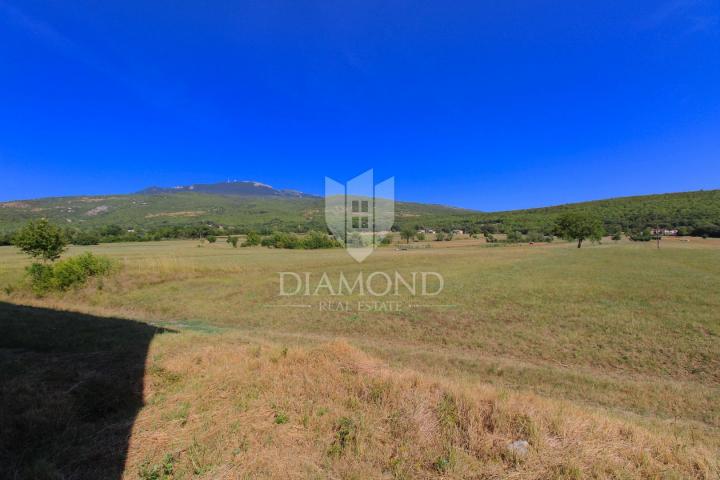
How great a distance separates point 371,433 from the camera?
4.11m

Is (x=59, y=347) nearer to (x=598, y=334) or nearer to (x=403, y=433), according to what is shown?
(x=403, y=433)

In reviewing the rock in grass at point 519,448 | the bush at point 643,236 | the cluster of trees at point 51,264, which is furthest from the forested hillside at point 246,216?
the rock in grass at point 519,448

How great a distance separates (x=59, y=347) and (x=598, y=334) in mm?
16324

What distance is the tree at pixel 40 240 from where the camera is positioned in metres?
22.4

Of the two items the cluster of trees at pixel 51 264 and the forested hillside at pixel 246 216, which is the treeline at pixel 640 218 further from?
the cluster of trees at pixel 51 264

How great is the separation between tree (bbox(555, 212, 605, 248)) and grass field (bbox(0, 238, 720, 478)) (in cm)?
4215

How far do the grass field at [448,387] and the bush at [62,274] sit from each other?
6057 millimetres

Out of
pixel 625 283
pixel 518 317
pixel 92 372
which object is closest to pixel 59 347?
pixel 92 372

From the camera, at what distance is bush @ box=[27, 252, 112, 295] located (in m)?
19.8

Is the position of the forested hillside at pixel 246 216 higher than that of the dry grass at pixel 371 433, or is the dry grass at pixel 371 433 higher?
the forested hillside at pixel 246 216

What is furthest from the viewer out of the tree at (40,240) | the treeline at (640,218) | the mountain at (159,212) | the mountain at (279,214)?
the mountain at (159,212)

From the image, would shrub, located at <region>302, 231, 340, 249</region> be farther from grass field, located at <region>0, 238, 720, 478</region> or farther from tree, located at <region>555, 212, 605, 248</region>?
grass field, located at <region>0, 238, 720, 478</region>

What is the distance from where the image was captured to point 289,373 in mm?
5875

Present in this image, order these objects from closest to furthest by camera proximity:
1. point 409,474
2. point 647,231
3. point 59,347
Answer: point 409,474 → point 59,347 → point 647,231
